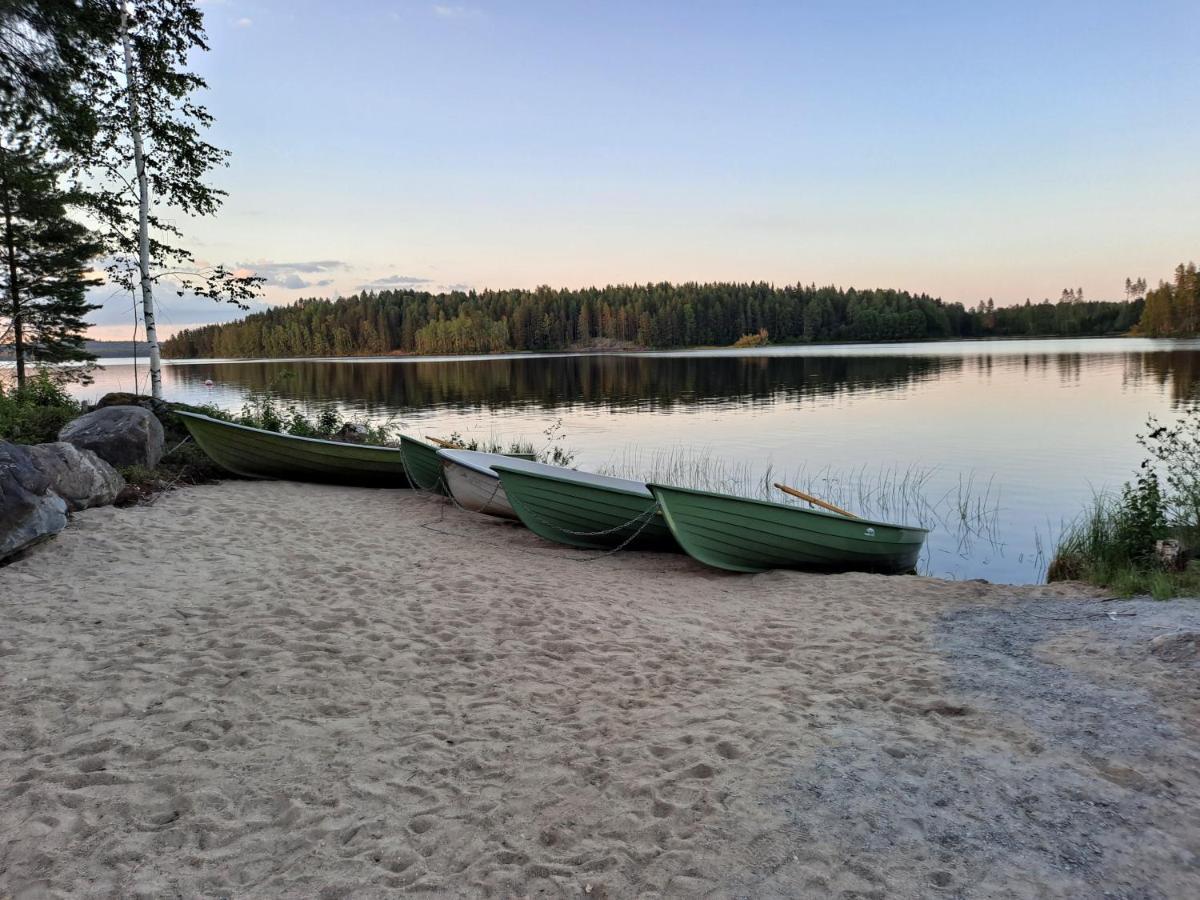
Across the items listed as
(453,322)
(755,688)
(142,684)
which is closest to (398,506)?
(142,684)

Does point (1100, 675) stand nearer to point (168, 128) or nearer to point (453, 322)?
point (168, 128)

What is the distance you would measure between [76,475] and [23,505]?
→ 7.05 feet

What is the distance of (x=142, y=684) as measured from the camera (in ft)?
15.2

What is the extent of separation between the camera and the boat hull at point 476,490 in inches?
416

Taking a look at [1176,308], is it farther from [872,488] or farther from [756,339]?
[872,488]

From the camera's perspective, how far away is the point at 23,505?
7.08m

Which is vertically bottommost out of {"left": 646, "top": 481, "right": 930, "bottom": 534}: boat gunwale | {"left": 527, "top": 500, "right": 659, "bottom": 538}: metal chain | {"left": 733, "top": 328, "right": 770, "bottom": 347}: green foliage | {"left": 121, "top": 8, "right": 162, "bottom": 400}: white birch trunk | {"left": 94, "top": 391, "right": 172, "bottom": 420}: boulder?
{"left": 527, "top": 500, "right": 659, "bottom": 538}: metal chain

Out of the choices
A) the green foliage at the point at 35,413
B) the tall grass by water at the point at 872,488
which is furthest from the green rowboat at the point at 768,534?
the green foliage at the point at 35,413

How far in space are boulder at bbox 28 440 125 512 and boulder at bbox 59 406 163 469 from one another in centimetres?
156

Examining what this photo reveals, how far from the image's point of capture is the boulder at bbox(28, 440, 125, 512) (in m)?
8.63

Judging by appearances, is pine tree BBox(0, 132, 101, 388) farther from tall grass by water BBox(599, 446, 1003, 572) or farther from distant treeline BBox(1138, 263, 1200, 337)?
distant treeline BBox(1138, 263, 1200, 337)

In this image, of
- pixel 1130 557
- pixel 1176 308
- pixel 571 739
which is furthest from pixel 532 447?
pixel 1176 308

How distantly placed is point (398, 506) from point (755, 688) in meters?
7.91

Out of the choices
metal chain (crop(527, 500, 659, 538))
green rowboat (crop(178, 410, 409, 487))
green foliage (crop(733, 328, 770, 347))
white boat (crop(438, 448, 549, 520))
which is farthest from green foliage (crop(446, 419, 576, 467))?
green foliage (crop(733, 328, 770, 347))
